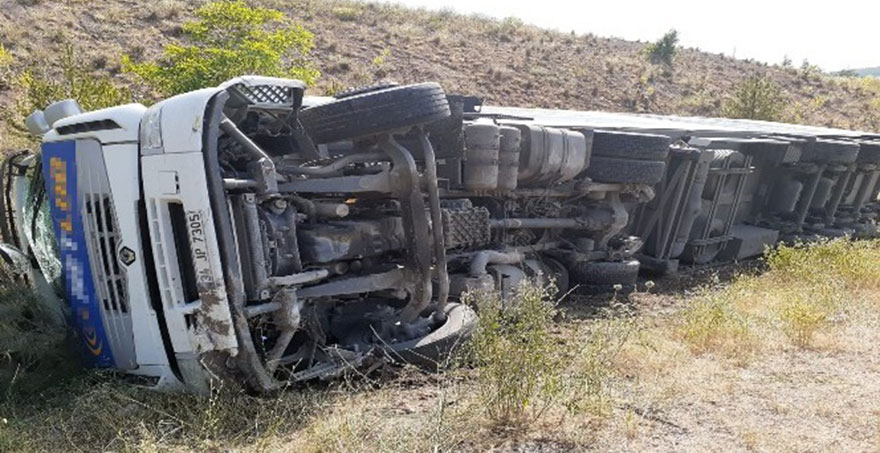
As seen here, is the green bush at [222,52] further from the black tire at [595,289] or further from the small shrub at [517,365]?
the small shrub at [517,365]

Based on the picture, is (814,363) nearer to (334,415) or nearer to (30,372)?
(334,415)

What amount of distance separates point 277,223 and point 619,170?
345 centimetres

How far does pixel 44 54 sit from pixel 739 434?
1535 centimetres

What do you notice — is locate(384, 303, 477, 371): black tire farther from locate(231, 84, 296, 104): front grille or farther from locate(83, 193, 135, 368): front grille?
locate(231, 84, 296, 104): front grille

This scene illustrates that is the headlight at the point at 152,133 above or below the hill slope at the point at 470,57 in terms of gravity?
above

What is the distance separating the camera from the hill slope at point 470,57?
16656mm

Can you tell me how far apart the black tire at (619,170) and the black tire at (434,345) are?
2387 mm

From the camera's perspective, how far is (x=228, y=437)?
3.33 metres

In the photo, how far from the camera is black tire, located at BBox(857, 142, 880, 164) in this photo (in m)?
9.85

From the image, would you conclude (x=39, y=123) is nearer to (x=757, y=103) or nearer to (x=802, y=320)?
(x=802, y=320)

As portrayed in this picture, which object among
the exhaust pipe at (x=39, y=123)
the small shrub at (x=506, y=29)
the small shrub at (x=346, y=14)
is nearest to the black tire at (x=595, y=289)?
the exhaust pipe at (x=39, y=123)

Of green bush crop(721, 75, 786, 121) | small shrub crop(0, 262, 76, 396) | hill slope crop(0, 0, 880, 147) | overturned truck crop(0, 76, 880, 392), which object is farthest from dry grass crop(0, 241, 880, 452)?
green bush crop(721, 75, 786, 121)

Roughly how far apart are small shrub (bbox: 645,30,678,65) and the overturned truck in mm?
26608

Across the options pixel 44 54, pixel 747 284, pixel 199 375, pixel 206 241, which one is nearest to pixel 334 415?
pixel 199 375
